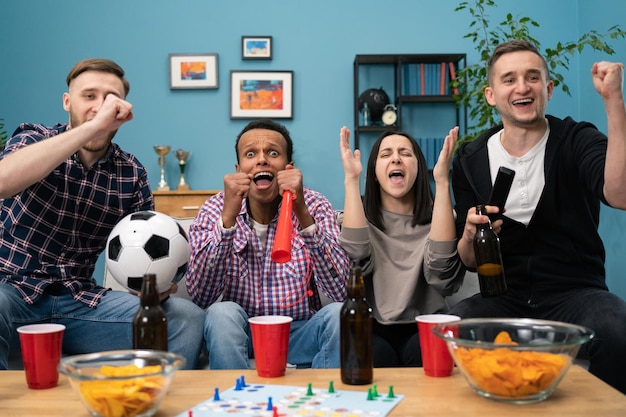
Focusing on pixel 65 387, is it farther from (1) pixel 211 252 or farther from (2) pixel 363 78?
(2) pixel 363 78

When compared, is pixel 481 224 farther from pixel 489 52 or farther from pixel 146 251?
pixel 489 52

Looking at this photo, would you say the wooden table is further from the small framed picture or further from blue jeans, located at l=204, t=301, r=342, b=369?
the small framed picture

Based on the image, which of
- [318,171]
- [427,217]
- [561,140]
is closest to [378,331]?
[427,217]

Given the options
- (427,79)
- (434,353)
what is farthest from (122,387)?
(427,79)

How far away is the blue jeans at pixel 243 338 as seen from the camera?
5.80 feet

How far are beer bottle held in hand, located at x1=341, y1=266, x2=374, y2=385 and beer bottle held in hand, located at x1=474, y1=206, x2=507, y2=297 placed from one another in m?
0.68

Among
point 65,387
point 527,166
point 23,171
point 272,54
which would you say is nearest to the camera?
point 65,387

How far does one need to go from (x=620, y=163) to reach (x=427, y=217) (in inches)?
26.0

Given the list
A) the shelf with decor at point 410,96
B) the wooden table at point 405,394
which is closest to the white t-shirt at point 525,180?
the wooden table at point 405,394

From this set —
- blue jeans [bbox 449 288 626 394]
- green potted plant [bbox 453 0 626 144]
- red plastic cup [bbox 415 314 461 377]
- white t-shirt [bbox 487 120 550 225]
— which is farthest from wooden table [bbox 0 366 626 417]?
green potted plant [bbox 453 0 626 144]

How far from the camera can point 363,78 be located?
503 centimetres

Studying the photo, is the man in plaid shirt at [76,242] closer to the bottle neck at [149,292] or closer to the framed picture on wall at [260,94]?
the bottle neck at [149,292]

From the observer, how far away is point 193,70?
4.98 metres

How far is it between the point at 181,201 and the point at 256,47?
134 cm
